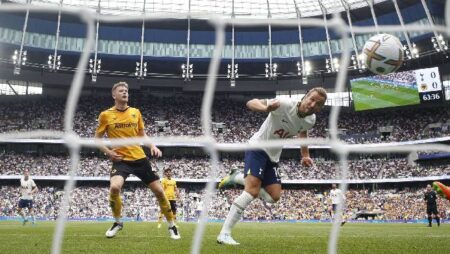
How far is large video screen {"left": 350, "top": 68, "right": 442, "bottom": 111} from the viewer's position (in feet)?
115

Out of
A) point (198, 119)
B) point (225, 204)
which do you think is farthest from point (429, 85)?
point (198, 119)

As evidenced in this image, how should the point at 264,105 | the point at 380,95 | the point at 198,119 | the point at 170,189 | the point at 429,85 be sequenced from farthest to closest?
the point at 198,119 → the point at 380,95 → the point at 429,85 → the point at 170,189 → the point at 264,105

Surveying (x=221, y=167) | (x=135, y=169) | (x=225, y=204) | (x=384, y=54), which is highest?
(x=384, y=54)

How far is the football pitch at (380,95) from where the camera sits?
35375mm

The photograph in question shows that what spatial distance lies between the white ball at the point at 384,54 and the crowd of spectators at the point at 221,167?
28691mm

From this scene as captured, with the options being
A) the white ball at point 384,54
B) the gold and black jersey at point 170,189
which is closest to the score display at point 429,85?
the gold and black jersey at point 170,189

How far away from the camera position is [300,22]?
13.5 feet

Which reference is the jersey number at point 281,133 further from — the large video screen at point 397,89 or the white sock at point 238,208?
the large video screen at point 397,89

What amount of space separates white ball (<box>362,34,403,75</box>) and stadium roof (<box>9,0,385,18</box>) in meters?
31.6

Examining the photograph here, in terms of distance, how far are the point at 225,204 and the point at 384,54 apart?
90.3ft

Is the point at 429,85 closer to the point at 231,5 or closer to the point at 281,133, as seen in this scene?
the point at 231,5

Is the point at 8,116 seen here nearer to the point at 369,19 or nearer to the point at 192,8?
the point at 192,8

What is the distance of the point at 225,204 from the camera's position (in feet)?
110

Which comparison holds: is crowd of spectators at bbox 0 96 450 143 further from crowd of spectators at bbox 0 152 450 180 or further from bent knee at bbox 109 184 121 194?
bent knee at bbox 109 184 121 194
